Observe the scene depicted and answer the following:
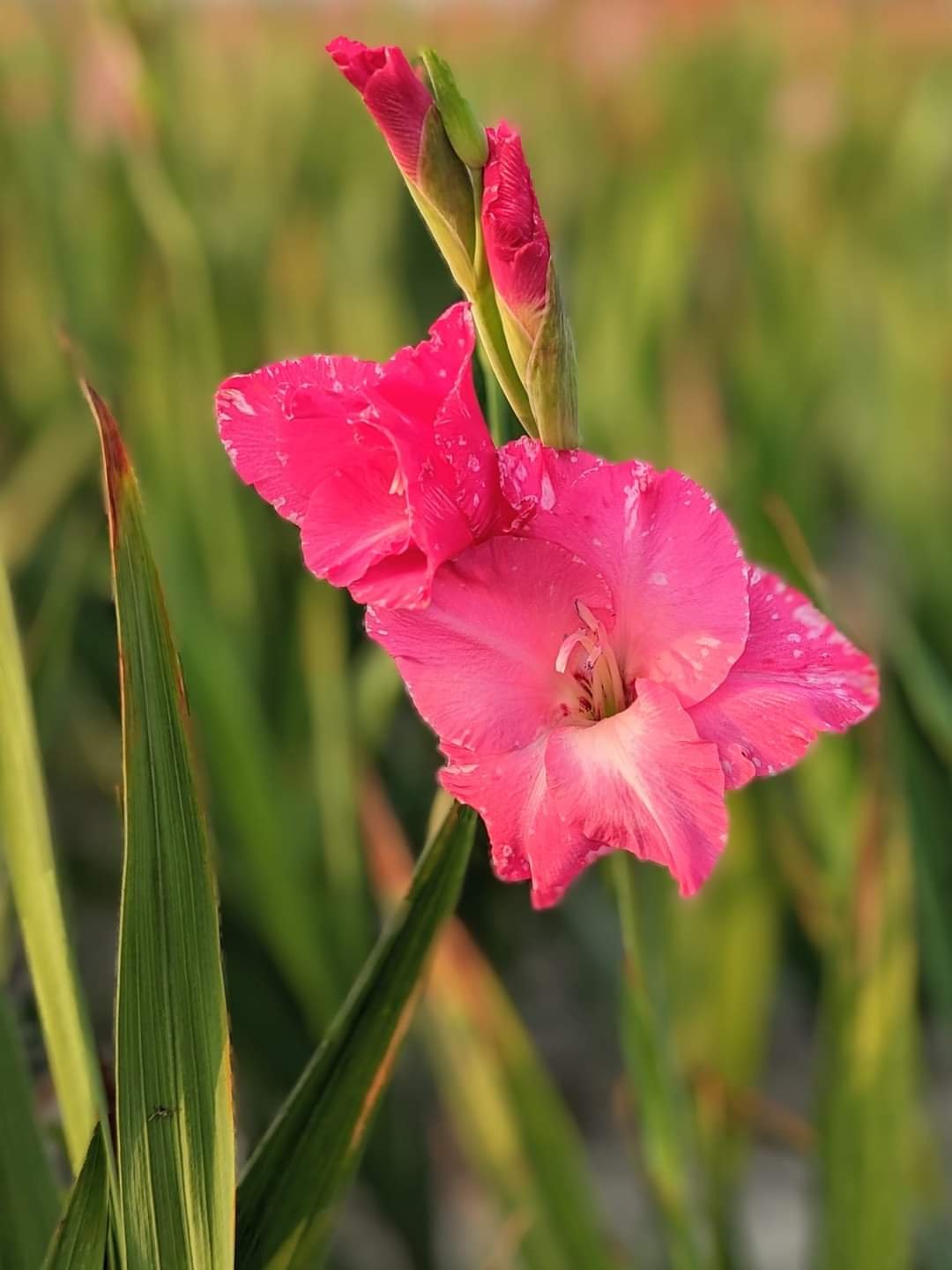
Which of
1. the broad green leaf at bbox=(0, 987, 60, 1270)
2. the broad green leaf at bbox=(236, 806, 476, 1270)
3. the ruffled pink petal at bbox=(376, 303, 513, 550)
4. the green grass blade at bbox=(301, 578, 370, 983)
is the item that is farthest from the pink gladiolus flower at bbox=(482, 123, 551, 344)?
the green grass blade at bbox=(301, 578, 370, 983)

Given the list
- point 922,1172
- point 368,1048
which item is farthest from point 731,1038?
point 368,1048

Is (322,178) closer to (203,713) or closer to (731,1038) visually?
(203,713)

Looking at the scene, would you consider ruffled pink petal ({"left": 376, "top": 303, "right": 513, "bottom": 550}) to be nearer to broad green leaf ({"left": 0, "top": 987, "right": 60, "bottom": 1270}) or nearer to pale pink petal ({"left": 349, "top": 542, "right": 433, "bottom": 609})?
pale pink petal ({"left": 349, "top": 542, "right": 433, "bottom": 609})

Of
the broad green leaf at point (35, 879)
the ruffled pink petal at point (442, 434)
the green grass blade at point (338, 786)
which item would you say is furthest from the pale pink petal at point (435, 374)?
the green grass blade at point (338, 786)

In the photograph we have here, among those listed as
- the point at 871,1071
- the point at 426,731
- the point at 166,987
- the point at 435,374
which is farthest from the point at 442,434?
the point at 426,731

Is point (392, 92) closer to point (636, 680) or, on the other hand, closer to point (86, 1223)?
point (636, 680)

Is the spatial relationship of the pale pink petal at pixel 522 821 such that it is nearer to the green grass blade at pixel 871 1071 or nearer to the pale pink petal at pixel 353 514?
the pale pink petal at pixel 353 514
